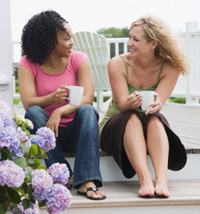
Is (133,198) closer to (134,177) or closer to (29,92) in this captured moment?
(134,177)

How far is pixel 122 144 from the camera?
246 centimetres

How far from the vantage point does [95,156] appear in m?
2.29

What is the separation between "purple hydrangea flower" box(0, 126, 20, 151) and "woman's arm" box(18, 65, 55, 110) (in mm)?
983

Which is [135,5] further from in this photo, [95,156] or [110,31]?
[95,156]

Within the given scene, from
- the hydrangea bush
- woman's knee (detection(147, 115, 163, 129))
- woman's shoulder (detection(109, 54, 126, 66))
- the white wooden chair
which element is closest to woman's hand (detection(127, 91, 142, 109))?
woman's knee (detection(147, 115, 163, 129))

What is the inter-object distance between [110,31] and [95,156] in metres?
21.9

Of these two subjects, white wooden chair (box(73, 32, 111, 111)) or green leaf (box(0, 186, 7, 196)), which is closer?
green leaf (box(0, 186, 7, 196))

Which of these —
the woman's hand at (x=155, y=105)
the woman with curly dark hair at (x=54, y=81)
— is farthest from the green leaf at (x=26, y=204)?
the woman's hand at (x=155, y=105)

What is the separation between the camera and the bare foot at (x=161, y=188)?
218 centimetres

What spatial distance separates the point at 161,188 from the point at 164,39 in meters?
0.96

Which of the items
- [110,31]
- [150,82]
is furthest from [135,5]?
[150,82]

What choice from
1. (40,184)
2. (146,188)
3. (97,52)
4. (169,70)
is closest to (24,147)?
(40,184)

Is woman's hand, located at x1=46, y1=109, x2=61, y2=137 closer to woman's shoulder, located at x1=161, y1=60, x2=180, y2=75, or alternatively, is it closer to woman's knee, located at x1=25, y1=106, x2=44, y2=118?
woman's knee, located at x1=25, y1=106, x2=44, y2=118

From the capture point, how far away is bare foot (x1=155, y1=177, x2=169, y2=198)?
7.14ft
